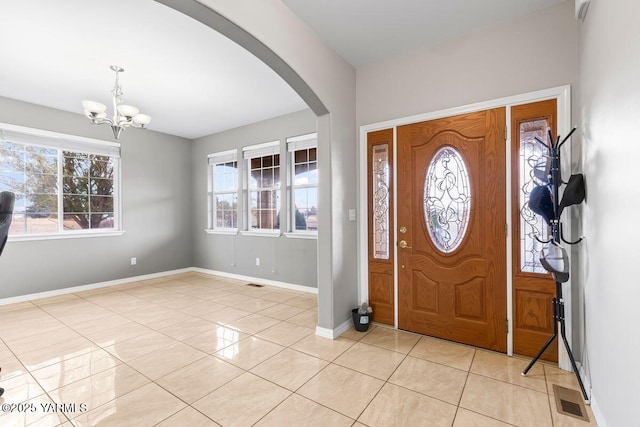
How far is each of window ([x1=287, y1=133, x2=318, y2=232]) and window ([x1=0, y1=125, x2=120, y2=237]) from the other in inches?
127

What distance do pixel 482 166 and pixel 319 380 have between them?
2.27 meters

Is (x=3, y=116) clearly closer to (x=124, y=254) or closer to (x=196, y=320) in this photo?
(x=124, y=254)

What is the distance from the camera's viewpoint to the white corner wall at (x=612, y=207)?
1.21 meters

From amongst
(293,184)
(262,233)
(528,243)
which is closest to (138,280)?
(262,233)

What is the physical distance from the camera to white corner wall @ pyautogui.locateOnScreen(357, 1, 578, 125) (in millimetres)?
2236

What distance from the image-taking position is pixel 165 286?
196 inches

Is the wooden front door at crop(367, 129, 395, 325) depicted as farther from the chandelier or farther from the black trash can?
the chandelier

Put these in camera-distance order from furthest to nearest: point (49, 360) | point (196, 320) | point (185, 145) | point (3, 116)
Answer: point (185, 145)
point (3, 116)
point (196, 320)
point (49, 360)

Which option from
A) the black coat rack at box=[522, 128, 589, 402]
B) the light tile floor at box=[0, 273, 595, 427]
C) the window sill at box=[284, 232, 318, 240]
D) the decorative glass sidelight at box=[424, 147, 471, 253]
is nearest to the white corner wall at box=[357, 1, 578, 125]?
the decorative glass sidelight at box=[424, 147, 471, 253]

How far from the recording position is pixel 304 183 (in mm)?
4621

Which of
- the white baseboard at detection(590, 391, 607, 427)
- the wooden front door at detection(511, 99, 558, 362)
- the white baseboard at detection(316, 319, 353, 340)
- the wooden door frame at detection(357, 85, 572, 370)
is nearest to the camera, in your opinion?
the white baseboard at detection(590, 391, 607, 427)

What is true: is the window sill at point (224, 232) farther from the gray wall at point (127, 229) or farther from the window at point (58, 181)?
the window at point (58, 181)

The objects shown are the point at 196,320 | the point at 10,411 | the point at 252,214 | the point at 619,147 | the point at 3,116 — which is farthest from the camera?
the point at 252,214

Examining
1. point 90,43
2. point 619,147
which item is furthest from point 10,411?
point 619,147
